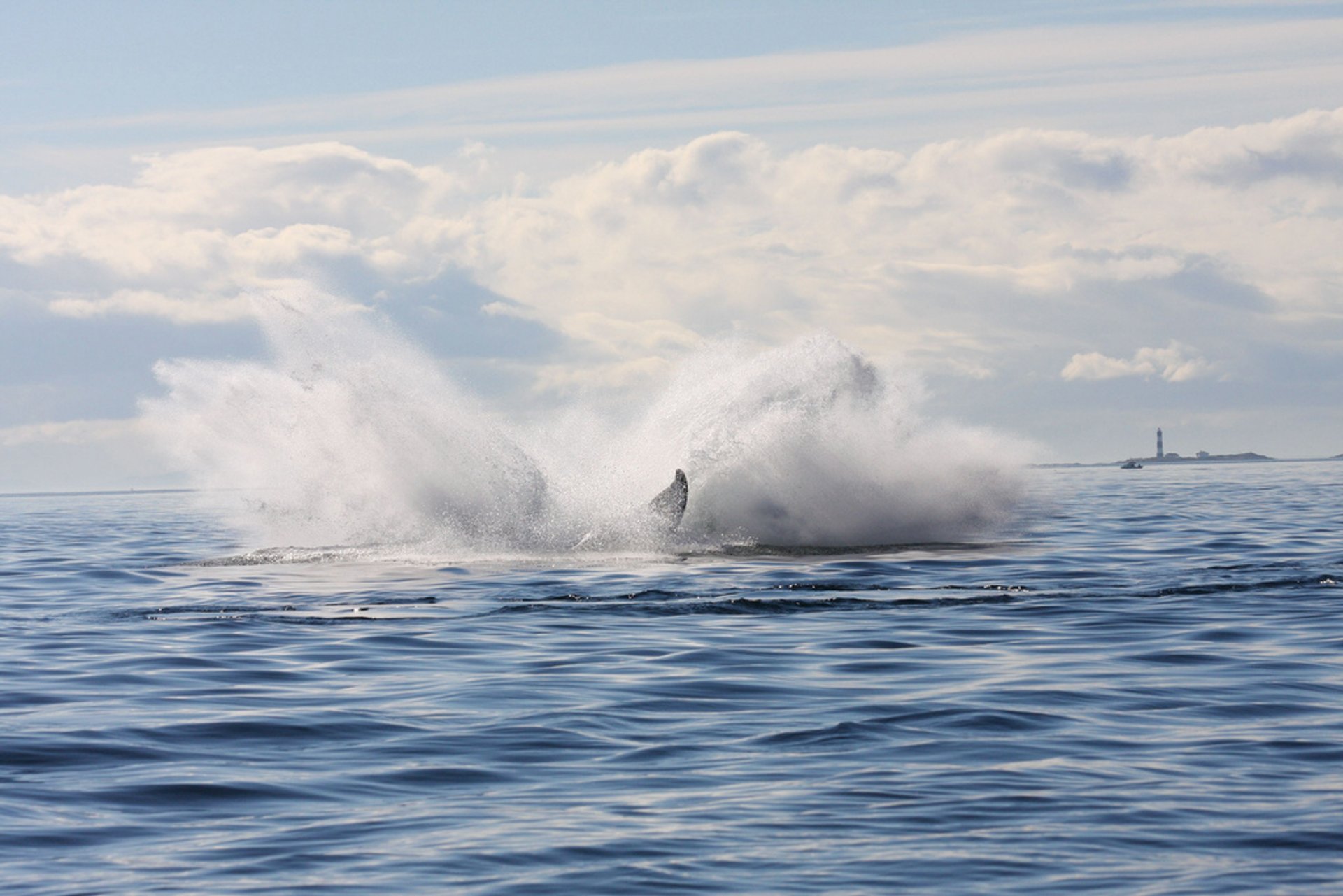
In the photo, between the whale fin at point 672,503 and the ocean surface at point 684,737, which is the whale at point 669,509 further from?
the ocean surface at point 684,737

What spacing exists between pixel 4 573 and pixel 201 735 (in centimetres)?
2177

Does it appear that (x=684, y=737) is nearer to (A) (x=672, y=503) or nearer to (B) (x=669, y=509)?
(B) (x=669, y=509)

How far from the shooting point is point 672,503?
33.6 meters

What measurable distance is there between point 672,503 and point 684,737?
21821 millimetres

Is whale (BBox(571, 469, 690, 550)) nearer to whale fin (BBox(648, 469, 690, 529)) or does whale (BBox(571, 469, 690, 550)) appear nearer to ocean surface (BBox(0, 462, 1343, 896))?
whale fin (BBox(648, 469, 690, 529))

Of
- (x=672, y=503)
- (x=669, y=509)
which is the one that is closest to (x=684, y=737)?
(x=669, y=509)

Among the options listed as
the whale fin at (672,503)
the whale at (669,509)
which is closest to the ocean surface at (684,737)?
the whale at (669,509)

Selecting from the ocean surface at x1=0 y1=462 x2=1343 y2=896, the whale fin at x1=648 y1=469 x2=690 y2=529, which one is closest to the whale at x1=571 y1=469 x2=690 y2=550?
the whale fin at x1=648 y1=469 x2=690 y2=529

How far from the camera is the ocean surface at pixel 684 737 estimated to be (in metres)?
8.33

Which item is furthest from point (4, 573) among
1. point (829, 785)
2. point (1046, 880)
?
point (1046, 880)

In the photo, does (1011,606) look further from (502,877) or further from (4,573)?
(4,573)

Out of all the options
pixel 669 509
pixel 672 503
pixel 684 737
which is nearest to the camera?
pixel 684 737

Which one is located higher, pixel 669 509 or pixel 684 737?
pixel 669 509

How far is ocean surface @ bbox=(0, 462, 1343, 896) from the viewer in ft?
27.3
